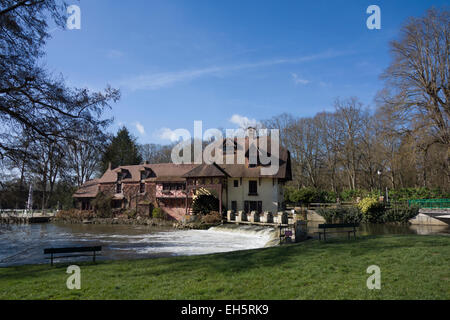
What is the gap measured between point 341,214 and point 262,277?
25.5 meters

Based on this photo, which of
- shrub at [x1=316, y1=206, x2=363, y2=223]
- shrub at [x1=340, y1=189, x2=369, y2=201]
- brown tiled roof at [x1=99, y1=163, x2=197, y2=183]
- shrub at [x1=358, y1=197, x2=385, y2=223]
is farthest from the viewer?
shrub at [x1=340, y1=189, x2=369, y2=201]

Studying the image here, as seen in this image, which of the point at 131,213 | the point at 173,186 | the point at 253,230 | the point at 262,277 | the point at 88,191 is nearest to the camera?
the point at 262,277

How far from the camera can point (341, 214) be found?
2988cm

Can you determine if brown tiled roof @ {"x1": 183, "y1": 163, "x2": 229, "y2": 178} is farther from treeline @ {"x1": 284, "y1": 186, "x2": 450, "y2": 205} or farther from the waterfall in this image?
treeline @ {"x1": 284, "y1": 186, "x2": 450, "y2": 205}

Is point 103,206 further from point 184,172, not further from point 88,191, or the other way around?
point 184,172

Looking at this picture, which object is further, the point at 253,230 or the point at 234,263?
the point at 253,230

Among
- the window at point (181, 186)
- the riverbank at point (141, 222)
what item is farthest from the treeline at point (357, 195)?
the riverbank at point (141, 222)

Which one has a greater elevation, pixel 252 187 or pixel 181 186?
pixel 181 186

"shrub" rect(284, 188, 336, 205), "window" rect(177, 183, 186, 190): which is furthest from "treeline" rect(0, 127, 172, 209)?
"shrub" rect(284, 188, 336, 205)

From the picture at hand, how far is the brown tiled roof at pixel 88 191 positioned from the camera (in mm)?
39009

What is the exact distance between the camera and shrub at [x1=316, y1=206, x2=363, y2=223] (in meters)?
28.9

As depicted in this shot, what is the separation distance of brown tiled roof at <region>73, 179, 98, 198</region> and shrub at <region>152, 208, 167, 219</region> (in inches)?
409

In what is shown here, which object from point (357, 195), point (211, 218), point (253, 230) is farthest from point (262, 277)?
point (357, 195)

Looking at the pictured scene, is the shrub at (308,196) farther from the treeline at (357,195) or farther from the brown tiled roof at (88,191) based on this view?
the brown tiled roof at (88,191)
